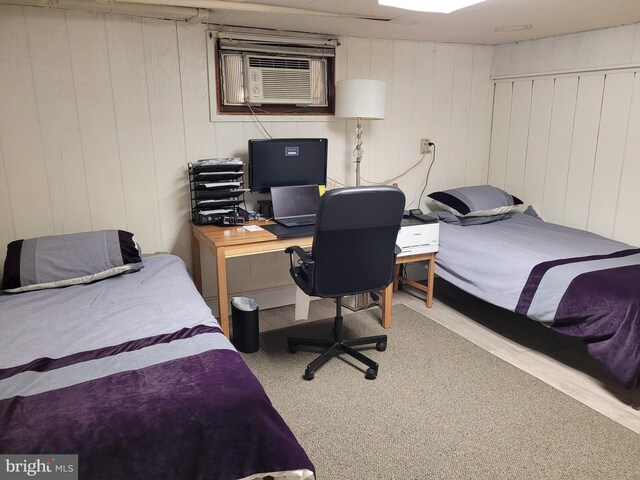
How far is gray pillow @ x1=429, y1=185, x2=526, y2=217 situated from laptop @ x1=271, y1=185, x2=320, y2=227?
1.12 metres

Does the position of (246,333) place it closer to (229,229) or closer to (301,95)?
(229,229)

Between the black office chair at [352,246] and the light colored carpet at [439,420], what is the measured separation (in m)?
0.19

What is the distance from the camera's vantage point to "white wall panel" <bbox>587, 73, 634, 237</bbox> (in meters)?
3.27

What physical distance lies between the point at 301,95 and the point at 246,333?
1.71 m

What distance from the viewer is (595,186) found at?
11.5ft

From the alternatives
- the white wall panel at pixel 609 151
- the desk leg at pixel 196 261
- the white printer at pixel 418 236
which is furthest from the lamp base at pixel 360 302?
the white wall panel at pixel 609 151

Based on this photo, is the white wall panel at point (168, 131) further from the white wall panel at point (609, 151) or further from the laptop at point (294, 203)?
the white wall panel at point (609, 151)

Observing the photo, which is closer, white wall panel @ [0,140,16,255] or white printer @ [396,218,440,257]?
white wall panel @ [0,140,16,255]

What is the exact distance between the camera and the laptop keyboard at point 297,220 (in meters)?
3.07

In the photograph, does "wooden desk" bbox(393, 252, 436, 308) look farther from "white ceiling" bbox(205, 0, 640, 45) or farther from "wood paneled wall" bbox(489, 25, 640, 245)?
"white ceiling" bbox(205, 0, 640, 45)

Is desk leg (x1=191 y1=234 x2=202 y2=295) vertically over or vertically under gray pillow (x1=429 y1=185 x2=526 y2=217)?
under

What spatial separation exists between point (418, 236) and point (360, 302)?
27.3 inches

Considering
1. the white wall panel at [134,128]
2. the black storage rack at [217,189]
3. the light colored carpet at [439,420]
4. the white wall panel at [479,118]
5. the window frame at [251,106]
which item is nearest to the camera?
the light colored carpet at [439,420]

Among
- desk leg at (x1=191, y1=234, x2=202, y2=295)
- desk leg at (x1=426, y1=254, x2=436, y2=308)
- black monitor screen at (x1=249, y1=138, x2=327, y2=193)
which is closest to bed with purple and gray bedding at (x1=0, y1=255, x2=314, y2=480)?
desk leg at (x1=191, y1=234, x2=202, y2=295)
